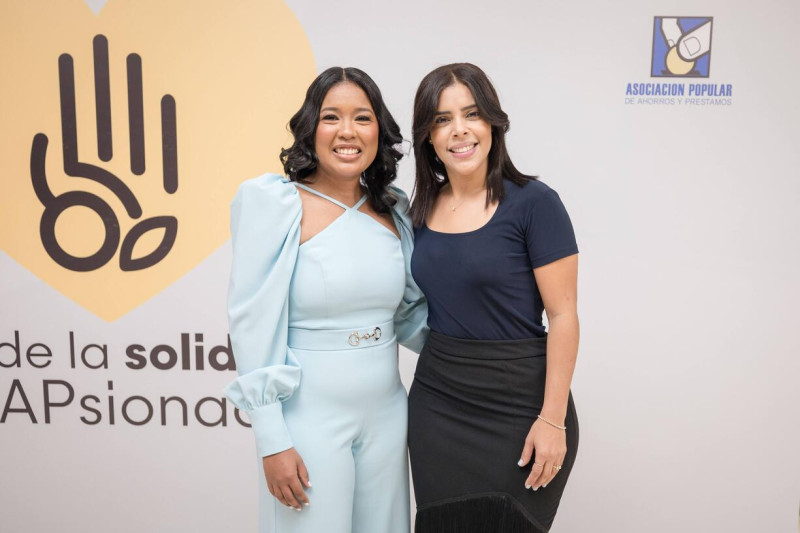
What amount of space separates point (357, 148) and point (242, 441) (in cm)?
173

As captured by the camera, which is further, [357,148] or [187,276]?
[187,276]

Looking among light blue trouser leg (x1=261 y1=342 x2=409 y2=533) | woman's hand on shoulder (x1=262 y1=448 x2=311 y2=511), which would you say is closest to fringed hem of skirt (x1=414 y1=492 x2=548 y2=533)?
light blue trouser leg (x1=261 y1=342 x2=409 y2=533)

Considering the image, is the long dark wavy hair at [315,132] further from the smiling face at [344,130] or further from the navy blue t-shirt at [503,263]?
the navy blue t-shirt at [503,263]

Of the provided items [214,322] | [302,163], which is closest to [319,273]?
[302,163]

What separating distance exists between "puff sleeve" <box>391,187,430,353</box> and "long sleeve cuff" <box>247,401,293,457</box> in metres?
0.51

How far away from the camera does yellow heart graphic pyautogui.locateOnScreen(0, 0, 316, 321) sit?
2521 mm

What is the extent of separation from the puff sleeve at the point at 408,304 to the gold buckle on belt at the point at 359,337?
199 mm

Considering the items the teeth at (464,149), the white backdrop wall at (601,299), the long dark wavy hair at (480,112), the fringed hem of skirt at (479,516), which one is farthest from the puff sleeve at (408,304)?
the white backdrop wall at (601,299)

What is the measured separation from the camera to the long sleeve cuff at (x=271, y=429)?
4.85 feet

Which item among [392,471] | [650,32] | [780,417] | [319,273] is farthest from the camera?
[780,417]

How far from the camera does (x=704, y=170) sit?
2.50 metres

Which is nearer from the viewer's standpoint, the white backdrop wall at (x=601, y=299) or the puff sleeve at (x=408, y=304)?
the puff sleeve at (x=408, y=304)

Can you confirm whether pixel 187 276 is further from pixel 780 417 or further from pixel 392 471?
pixel 780 417

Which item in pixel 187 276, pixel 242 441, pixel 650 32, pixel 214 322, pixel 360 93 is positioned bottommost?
pixel 242 441
